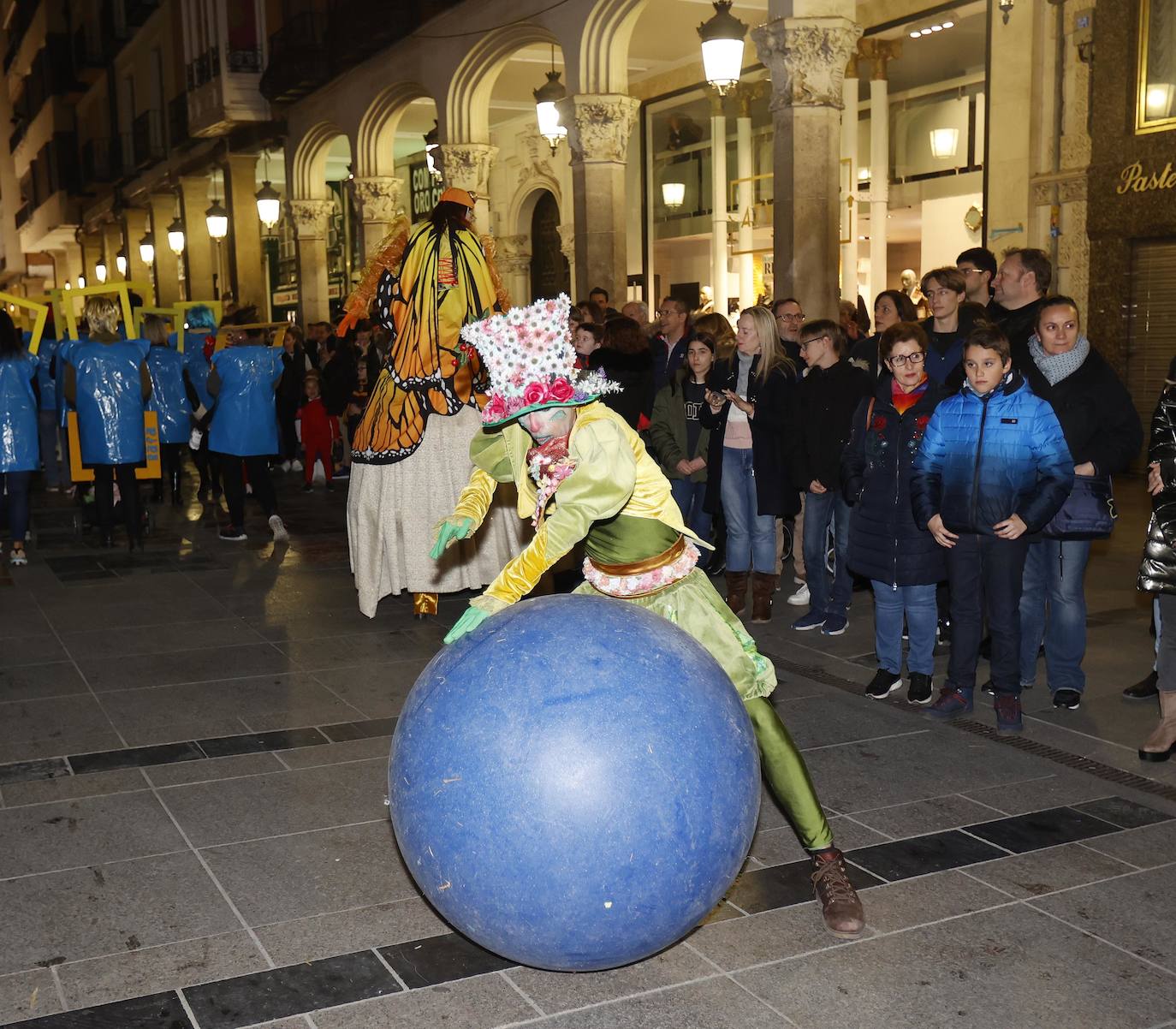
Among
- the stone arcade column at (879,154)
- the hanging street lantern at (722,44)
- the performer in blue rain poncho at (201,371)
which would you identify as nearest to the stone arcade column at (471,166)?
the performer in blue rain poncho at (201,371)

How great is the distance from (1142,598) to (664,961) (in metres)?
5.74

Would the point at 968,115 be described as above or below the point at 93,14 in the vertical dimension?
below

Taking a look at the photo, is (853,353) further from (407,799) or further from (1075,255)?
(1075,255)

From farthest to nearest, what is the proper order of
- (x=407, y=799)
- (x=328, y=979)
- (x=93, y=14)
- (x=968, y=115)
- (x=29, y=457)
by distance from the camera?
1. (x=93, y=14)
2. (x=968, y=115)
3. (x=29, y=457)
4. (x=328, y=979)
5. (x=407, y=799)

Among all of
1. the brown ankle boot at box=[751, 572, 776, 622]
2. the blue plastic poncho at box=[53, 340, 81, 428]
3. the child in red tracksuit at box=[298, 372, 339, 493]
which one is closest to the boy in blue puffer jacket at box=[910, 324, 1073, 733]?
the brown ankle boot at box=[751, 572, 776, 622]

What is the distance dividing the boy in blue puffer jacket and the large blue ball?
9.11ft

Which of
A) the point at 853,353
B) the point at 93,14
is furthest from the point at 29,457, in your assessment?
the point at 93,14

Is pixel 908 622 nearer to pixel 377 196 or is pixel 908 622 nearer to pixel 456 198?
pixel 456 198

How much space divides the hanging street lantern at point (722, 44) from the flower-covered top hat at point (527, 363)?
895 cm

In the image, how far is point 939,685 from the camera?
6.62m

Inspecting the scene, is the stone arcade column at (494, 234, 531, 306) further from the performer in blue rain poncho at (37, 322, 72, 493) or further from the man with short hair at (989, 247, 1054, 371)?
the man with short hair at (989, 247, 1054, 371)

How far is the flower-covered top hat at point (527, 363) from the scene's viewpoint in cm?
382

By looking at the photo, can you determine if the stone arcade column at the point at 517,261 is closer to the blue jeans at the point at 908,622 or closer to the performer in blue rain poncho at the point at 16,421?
the performer in blue rain poncho at the point at 16,421

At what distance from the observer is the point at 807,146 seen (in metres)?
12.2
